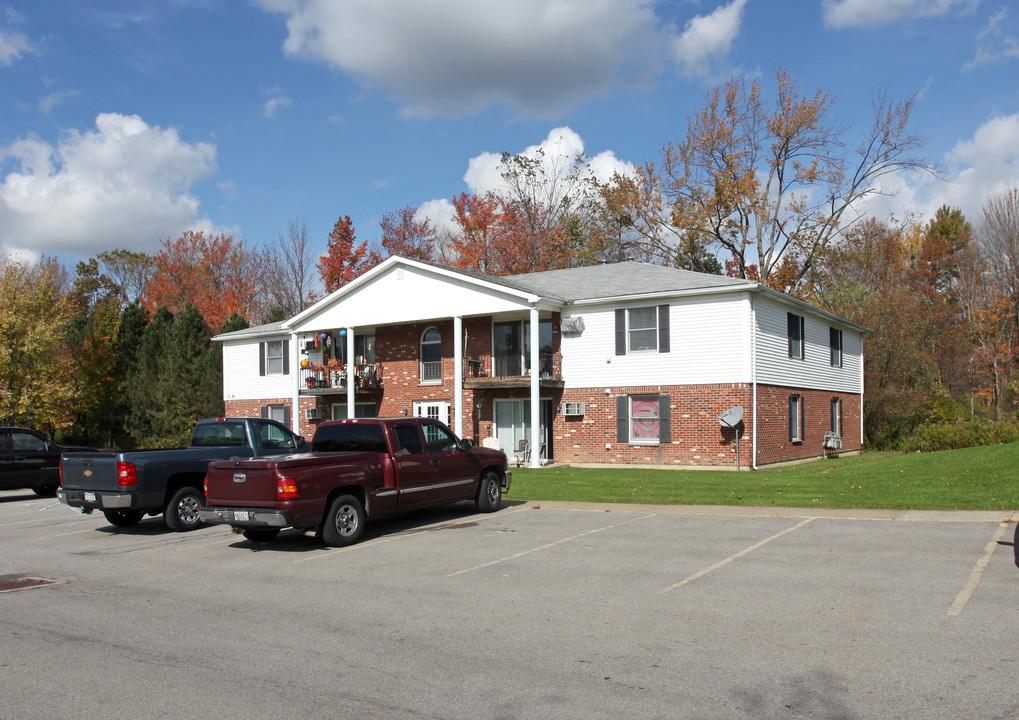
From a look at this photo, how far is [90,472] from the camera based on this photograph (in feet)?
41.9

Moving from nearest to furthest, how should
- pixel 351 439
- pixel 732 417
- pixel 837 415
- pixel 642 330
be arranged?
1. pixel 351 439
2. pixel 732 417
3. pixel 642 330
4. pixel 837 415

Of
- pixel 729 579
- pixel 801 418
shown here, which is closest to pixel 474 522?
pixel 729 579

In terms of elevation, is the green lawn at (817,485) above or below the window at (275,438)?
below

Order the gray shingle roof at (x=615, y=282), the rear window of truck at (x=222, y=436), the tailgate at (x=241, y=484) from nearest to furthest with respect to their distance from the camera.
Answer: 1. the tailgate at (x=241, y=484)
2. the rear window of truck at (x=222, y=436)
3. the gray shingle roof at (x=615, y=282)

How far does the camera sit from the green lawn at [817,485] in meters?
14.0

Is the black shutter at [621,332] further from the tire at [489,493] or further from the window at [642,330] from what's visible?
the tire at [489,493]

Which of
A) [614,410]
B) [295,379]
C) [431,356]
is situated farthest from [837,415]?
[295,379]

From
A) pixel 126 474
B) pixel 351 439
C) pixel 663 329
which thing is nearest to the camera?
pixel 126 474

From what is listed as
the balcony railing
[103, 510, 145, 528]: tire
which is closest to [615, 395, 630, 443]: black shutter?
the balcony railing

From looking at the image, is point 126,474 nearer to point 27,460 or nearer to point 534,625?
point 534,625

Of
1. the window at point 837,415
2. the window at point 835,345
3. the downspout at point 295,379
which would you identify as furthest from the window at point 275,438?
the window at point 837,415

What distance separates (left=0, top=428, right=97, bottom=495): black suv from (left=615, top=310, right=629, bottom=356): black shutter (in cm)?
1469

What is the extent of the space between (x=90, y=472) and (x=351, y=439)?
4.18m

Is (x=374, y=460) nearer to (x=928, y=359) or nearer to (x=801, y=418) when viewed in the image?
(x=801, y=418)
